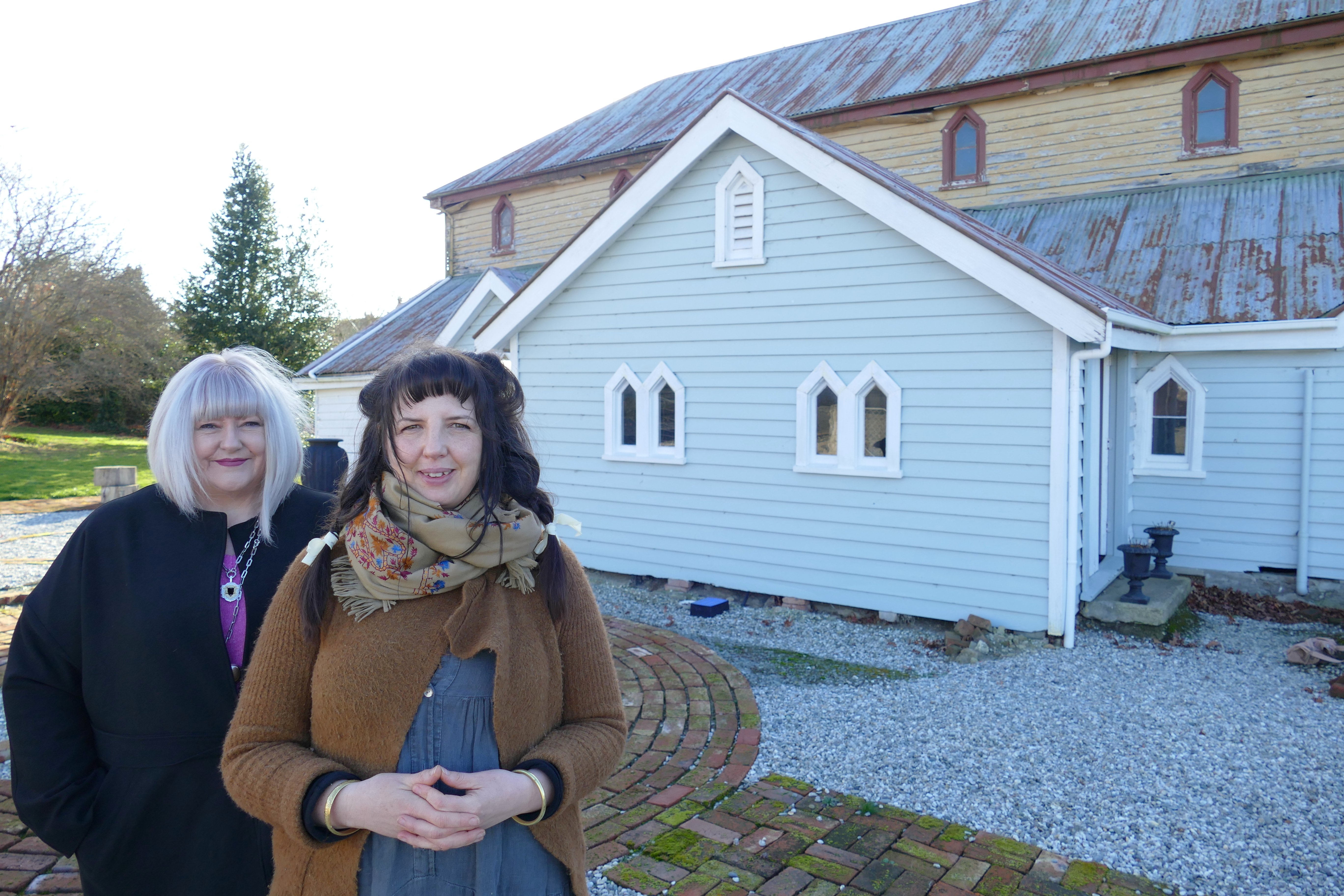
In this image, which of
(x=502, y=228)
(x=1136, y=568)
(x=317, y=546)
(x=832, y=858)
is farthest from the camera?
(x=502, y=228)

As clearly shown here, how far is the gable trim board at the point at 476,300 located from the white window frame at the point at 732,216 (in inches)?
188

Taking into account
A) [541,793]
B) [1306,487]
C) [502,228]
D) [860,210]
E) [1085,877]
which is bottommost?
[1085,877]

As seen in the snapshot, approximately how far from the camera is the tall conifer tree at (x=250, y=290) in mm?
28156

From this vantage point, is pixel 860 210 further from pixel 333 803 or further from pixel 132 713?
pixel 333 803

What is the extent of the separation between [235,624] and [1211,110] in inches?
540

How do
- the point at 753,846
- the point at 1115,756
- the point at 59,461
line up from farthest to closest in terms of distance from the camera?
the point at 59,461
the point at 1115,756
the point at 753,846

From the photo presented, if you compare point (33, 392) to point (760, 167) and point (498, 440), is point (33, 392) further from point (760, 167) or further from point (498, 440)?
point (498, 440)

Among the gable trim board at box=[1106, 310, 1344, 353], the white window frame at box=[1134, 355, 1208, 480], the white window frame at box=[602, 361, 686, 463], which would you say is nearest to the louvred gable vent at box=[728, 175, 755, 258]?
the white window frame at box=[602, 361, 686, 463]

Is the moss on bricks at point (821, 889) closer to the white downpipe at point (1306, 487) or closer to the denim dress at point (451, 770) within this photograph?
the denim dress at point (451, 770)

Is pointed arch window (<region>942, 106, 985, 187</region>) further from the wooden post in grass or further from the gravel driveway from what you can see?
the wooden post in grass

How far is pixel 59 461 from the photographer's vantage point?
21.7m

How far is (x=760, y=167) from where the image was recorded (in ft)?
27.2

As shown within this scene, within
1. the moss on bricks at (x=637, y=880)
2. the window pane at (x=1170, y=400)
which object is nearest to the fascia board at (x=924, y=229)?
the window pane at (x=1170, y=400)

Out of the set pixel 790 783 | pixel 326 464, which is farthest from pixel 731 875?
pixel 326 464
